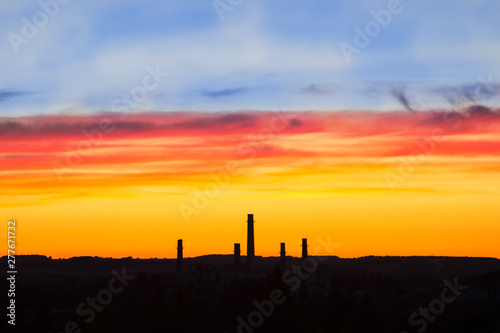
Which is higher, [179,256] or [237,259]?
[179,256]

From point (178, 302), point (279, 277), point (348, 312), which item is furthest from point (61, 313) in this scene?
point (279, 277)

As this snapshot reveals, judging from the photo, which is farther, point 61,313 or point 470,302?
point 61,313

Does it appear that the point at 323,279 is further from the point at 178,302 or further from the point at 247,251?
the point at 178,302

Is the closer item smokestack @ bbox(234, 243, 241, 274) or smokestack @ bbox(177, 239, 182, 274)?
smokestack @ bbox(234, 243, 241, 274)

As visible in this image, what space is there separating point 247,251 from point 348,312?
209ft

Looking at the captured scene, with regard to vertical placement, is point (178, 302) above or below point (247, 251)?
below

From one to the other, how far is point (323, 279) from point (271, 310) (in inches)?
3016

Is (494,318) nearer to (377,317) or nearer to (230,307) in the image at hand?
(377,317)

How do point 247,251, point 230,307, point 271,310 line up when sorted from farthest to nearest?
point 247,251
point 230,307
point 271,310

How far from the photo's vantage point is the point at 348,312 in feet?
269

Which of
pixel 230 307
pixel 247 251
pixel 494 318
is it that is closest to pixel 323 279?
pixel 247 251

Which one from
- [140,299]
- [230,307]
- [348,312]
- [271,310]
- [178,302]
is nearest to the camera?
[271,310]

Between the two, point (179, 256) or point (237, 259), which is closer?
point (237, 259)

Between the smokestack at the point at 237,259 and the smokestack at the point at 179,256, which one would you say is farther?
the smokestack at the point at 179,256
